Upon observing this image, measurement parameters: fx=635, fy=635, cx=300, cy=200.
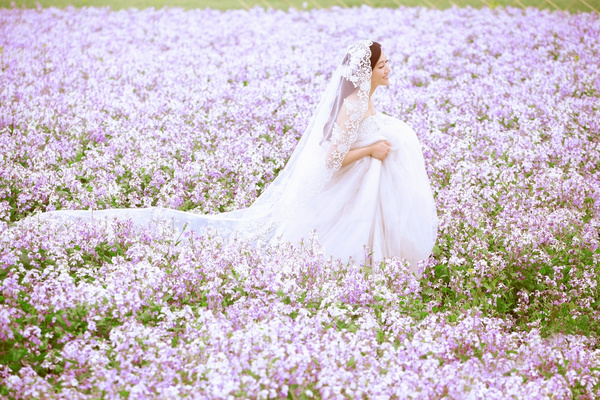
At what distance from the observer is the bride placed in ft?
19.6

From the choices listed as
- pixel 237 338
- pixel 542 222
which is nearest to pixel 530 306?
pixel 542 222

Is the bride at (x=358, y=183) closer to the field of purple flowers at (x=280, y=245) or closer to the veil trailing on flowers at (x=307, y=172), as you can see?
the veil trailing on flowers at (x=307, y=172)

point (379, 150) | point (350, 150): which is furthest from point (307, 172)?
point (379, 150)

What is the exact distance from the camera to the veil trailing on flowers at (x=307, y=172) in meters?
5.98

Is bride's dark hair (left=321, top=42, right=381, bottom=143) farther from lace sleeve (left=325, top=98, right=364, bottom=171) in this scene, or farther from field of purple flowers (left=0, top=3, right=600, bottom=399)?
field of purple flowers (left=0, top=3, right=600, bottom=399)

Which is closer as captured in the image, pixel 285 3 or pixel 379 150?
pixel 379 150

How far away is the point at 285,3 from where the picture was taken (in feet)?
66.5

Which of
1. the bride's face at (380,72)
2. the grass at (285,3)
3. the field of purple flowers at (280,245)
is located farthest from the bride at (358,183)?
the grass at (285,3)

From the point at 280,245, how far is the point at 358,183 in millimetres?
976

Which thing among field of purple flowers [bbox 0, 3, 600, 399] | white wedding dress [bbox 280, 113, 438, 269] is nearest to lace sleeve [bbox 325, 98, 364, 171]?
white wedding dress [bbox 280, 113, 438, 269]

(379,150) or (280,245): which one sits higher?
(379,150)

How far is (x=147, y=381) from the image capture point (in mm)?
3648

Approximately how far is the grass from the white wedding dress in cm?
1418

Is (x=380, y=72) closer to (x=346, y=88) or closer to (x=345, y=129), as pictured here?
(x=346, y=88)
